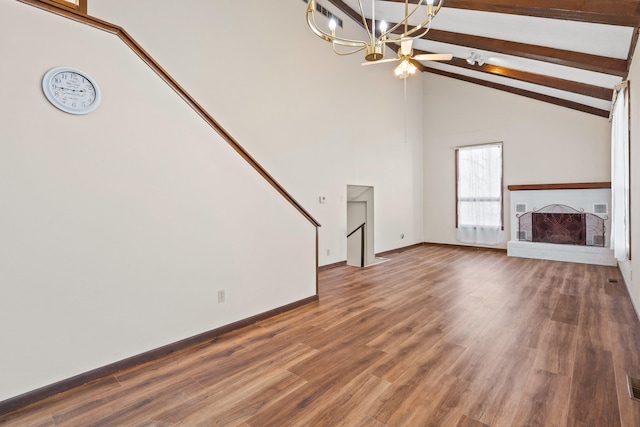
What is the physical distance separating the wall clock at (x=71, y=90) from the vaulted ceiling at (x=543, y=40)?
4.39m

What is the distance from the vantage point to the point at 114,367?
2279mm

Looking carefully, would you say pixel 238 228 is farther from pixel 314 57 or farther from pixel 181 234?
pixel 314 57

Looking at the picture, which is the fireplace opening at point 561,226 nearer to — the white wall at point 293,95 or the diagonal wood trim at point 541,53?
the white wall at point 293,95

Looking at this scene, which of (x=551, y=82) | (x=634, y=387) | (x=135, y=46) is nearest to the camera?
(x=634, y=387)

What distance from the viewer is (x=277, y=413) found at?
6.17 ft

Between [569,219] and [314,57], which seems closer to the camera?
[314,57]

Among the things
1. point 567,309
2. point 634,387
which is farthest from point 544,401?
point 567,309

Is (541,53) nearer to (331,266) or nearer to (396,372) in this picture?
(331,266)

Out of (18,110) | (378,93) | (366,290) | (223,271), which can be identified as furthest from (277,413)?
(378,93)

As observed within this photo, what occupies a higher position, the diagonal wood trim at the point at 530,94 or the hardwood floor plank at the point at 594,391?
the diagonal wood trim at the point at 530,94

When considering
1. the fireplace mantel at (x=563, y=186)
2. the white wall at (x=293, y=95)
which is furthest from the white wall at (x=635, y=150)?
the white wall at (x=293, y=95)

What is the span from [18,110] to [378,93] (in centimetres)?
669

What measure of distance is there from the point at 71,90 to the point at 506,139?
849 centimetres

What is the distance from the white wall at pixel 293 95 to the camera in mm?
3920
